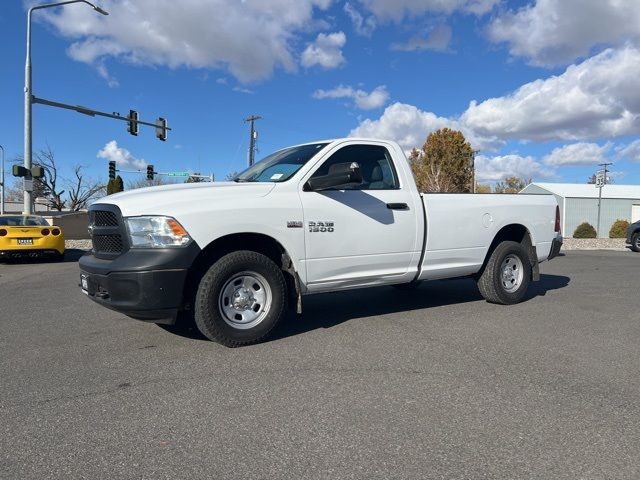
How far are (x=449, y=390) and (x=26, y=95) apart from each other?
19.0m

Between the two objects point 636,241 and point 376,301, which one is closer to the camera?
point 376,301

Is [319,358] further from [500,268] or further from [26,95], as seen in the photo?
[26,95]

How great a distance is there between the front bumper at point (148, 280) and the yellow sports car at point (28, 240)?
988 centimetres

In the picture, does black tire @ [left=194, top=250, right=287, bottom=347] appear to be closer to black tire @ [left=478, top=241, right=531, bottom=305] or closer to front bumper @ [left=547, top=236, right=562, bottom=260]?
black tire @ [left=478, top=241, right=531, bottom=305]

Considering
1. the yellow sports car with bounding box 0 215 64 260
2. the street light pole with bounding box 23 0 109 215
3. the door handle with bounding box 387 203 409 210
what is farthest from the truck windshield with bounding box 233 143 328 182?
the street light pole with bounding box 23 0 109 215

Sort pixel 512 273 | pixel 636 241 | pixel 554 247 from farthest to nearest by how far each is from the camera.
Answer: pixel 636 241, pixel 554 247, pixel 512 273

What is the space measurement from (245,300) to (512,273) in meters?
3.95

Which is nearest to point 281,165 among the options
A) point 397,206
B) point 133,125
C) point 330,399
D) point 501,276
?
point 397,206

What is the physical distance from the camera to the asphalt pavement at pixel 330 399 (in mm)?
2553

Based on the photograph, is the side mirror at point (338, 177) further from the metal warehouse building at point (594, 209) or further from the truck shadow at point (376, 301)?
the metal warehouse building at point (594, 209)

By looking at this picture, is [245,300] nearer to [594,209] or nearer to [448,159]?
[448,159]

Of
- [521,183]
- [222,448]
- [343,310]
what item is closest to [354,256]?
[343,310]

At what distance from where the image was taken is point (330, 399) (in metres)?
3.35

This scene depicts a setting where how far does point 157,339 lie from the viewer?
479cm
